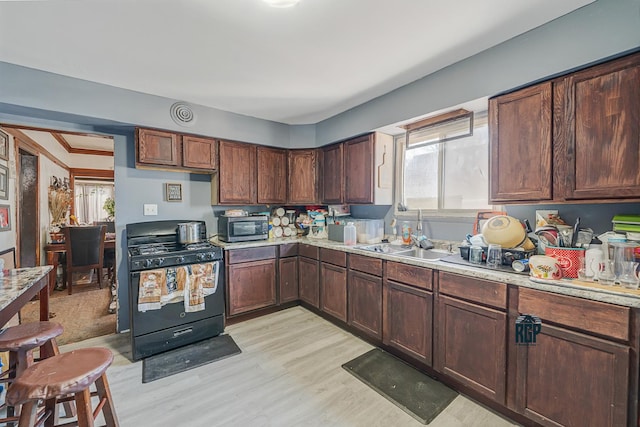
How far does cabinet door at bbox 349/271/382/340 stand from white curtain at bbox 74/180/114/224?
699cm

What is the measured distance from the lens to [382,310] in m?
2.41

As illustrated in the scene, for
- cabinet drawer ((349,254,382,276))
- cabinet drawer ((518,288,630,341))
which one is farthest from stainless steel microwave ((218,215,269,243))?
cabinet drawer ((518,288,630,341))

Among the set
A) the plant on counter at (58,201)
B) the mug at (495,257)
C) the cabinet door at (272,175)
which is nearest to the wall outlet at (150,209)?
the cabinet door at (272,175)

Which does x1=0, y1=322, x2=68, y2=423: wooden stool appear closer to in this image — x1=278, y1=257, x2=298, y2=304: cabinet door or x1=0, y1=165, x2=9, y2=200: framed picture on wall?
x1=278, y1=257, x2=298, y2=304: cabinet door

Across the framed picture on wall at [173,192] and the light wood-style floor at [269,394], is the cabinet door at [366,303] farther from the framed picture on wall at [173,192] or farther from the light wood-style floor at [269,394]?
the framed picture on wall at [173,192]

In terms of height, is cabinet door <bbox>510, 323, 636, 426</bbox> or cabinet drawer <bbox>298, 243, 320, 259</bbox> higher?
cabinet drawer <bbox>298, 243, 320, 259</bbox>

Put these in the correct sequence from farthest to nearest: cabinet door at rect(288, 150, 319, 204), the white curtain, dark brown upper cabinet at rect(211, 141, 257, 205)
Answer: the white curtain → cabinet door at rect(288, 150, 319, 204) → dark brown upper cabinet at rect(211, 141, 257, 205)

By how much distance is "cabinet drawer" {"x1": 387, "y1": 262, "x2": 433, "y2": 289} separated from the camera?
2.04 meters

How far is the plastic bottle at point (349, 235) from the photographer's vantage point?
2949mm

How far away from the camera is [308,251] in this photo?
10.7ft

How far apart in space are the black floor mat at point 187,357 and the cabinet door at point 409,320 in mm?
1407

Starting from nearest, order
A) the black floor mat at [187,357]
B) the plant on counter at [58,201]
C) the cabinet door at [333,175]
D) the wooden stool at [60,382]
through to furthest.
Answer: the wooden stool at [60,382] → the black floor mat at [187,357] → the cabinet door at [333,175] → the plant on counter at [58,201]

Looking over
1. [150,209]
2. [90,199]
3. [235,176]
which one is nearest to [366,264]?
[235,176]

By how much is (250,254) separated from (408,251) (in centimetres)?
173
